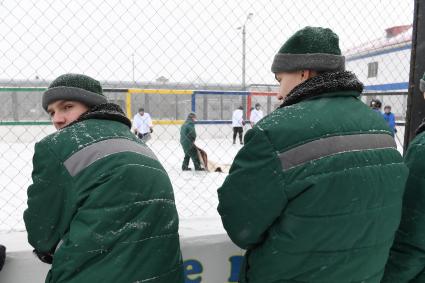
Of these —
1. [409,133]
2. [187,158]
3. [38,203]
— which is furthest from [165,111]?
[38,203]

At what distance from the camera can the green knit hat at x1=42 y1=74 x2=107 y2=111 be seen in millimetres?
1474

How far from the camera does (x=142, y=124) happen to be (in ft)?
33.6

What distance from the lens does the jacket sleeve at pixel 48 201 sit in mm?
1269

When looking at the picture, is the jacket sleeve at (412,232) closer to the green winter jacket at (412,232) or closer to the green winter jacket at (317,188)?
the green winter jacket at (412,232)

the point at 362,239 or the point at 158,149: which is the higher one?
the point at 362,239

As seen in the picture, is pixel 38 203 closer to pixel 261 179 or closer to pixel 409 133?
pixel 261 179

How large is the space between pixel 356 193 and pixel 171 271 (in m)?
0.75

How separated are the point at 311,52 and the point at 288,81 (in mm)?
139

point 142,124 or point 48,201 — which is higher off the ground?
point 48,201

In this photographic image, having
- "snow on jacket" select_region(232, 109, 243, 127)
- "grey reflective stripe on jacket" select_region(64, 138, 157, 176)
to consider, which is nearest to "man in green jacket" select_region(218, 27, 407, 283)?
"grey reflective stripe on jacket" select_region(64, 138, 157, 176)

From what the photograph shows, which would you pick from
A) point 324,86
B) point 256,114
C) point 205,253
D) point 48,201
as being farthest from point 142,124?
point 324,86

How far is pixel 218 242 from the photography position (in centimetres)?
209

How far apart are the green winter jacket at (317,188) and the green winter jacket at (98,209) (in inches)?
11.5

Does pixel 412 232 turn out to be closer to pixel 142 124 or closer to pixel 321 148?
pixel 321 148
